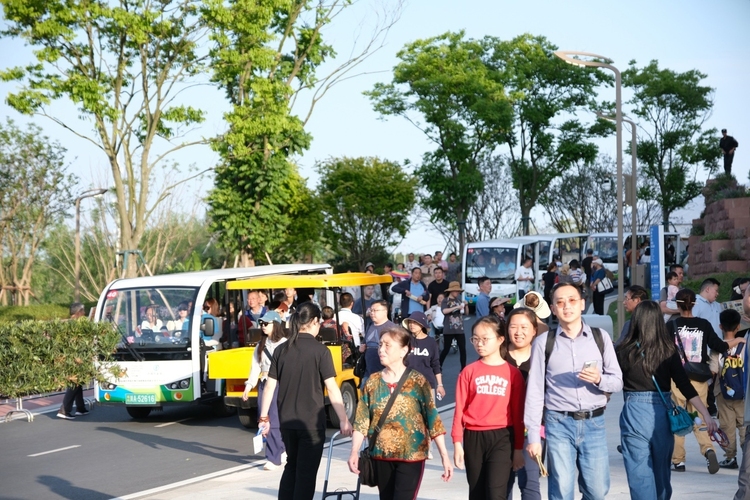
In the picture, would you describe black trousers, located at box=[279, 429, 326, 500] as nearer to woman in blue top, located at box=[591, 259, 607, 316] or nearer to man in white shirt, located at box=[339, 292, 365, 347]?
man in white shirt, located at box=[339, 292, 365, 347]

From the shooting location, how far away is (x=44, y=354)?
16031mm

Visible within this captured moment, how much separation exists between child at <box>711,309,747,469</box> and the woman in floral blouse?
4.24 meters

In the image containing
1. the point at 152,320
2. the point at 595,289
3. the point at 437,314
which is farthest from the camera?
the point at 595,289

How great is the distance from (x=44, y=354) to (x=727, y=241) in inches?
796

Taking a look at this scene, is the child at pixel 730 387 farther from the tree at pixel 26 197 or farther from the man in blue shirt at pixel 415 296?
the tree at pixel 26 197

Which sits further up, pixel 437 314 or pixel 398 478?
pixel 437 314

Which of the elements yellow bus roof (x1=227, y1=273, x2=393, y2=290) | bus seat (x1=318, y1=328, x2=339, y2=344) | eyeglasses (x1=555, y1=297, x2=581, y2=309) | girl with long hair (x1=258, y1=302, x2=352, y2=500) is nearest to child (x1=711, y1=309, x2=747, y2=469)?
eyeglasses (x1=555, y1=297, x2=581, y2=309)

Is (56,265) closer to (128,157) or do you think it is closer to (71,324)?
(128,157)

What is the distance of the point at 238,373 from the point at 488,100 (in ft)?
121

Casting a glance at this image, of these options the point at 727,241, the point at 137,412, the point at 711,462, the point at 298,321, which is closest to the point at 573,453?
the point at 298,321

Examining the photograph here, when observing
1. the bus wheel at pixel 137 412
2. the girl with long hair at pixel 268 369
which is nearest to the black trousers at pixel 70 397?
the bus wheel at pixel 137 412

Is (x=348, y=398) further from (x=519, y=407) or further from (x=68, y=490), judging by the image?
(x=519, y=407)

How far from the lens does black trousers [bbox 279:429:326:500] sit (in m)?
7.25

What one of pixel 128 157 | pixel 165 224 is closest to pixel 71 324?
pixel 128 157
